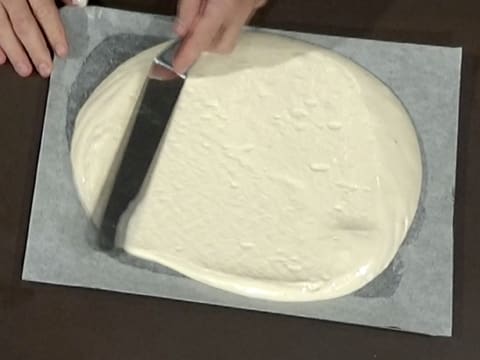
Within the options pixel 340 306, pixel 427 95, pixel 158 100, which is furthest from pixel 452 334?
pixel 158 100

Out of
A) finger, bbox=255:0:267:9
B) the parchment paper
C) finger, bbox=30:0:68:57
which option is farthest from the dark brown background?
finger, bbox=255:0:267:9

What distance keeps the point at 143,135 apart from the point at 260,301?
18 cm

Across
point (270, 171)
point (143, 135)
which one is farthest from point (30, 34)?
point (270, 171)

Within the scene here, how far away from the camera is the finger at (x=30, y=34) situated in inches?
29.1

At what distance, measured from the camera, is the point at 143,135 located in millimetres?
709

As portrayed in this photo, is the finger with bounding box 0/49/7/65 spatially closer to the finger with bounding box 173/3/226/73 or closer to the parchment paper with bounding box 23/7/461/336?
the parchment paper with bounding box 23/7/461/336

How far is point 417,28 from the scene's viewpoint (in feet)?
2.54

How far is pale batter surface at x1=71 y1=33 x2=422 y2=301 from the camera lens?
68 cm

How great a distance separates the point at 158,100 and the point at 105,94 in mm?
48

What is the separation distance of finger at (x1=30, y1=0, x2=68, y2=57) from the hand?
0.37 ft

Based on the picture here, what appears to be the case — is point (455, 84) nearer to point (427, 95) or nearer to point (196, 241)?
point (427, 95)

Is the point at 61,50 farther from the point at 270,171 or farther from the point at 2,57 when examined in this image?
the point at 270,171

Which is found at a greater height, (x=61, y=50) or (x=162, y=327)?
(x=61, y=50)

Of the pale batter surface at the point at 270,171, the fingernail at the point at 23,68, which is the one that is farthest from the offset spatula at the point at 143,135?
the fingernail at the point at 23,68
